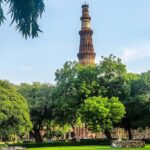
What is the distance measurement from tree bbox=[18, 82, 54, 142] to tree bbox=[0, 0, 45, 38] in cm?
5813

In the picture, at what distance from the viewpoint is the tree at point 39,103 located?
6538cm

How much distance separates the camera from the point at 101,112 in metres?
55.9

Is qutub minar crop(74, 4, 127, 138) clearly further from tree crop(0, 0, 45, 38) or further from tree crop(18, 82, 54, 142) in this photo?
tree crop(0, 0, 45, 38)

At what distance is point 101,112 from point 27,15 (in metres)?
50.1

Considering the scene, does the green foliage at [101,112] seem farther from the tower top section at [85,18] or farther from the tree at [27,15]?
the tower top section at [85,18]

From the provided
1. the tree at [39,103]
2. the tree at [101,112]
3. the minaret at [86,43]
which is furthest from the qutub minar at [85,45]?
the tree at [101,112]

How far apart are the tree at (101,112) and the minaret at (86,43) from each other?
218ft

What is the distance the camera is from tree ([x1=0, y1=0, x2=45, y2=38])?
20.1 ft

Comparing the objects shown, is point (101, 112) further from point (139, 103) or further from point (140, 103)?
Answer: point (140, 103)

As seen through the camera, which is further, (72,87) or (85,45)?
(85,45)

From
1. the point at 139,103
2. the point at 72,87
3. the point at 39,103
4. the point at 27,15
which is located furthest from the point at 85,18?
the point at 27,15

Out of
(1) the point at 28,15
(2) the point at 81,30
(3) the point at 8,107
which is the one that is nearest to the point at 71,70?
(3) the point at 8,107

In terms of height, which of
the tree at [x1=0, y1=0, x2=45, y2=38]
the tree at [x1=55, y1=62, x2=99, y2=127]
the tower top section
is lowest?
the tree at [x1=0, y1=0, x2=45, y2=38]

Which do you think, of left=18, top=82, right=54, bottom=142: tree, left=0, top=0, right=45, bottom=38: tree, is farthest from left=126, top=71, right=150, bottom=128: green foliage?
left=0, top=0, right=45, bottom=38: tree
